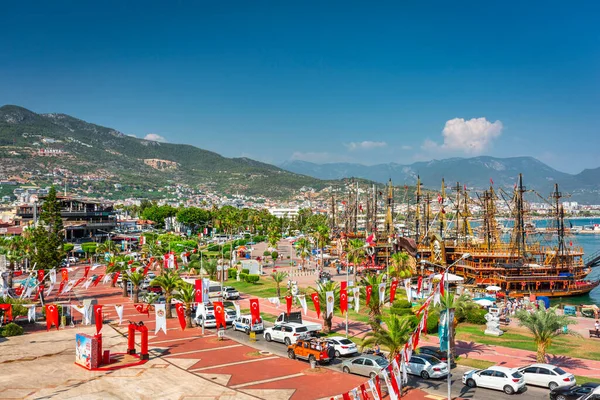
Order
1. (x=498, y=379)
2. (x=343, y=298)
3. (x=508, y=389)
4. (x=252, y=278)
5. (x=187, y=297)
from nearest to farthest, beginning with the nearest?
(x=508, y=389)
(x=498, y=379)
(x=343, y=298)
(x=187, y=297)
(x=252, y=278)

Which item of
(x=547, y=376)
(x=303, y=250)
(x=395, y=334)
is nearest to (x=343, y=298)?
(x=395, y=334)

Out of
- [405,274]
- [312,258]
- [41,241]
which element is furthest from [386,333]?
[312,258]

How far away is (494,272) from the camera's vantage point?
73.8 m

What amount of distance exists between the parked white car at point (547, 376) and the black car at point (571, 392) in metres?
1.03

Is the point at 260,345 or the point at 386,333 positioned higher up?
the point at 386,333

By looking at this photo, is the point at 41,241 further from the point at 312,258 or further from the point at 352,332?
the point at 312,258

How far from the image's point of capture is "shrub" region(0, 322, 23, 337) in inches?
1481

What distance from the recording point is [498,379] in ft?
78.8

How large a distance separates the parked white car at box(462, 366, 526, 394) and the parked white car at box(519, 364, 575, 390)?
76 cm

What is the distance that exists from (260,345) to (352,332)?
737 centimetres

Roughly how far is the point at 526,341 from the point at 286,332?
16.6 meters

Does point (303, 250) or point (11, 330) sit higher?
point (303, 250)

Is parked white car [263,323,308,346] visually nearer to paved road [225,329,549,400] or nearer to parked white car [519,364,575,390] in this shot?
paved road [225,329,549,400]

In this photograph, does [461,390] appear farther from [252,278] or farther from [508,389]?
[252,278]
